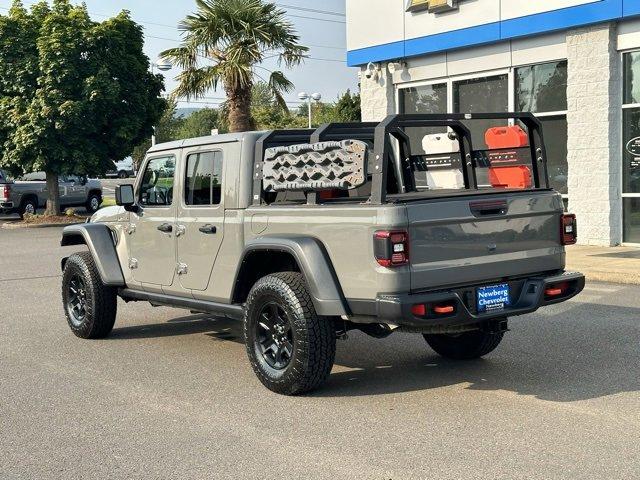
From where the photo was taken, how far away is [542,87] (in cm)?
1570

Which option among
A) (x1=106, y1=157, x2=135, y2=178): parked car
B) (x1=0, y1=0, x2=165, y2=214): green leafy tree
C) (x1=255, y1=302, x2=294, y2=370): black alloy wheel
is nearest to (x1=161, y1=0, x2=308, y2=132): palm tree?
(x1=0, y1=0, x2=165, y2=214): green leafy tree

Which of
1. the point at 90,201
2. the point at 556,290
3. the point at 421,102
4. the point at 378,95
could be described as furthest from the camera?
the point at 90,201

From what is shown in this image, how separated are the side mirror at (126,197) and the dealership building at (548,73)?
9.50 m

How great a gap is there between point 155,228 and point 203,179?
2.60ft

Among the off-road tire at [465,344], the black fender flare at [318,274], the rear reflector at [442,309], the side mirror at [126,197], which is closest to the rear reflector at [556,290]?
the off-road tire at [465,344]

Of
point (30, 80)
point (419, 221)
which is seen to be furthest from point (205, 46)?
point (419, 221)

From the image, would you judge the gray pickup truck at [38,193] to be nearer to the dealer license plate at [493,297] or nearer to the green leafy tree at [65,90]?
the green leafy tree at [65,90]

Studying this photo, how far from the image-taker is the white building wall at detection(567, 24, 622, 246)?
47.1 feet

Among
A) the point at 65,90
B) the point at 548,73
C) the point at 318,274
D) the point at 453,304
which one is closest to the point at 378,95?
the point at 548,73

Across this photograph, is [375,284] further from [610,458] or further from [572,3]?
[572,3]

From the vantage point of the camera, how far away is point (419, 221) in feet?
17.5

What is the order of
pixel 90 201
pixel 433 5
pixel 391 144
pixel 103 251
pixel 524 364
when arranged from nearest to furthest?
1. pixel 524 364
2. pixel 391 144
3. pixel 103 251
4. pixel 433 5
5. pixel 90 201

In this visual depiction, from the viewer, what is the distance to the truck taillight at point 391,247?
5.23 m

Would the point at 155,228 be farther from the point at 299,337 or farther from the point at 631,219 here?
the point at 631,219
